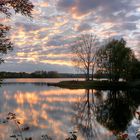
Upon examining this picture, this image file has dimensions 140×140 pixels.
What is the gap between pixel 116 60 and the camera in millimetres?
99500

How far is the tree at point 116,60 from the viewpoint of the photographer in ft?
324

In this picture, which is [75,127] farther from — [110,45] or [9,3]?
[110,45]

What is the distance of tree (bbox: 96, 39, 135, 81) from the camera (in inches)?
3883

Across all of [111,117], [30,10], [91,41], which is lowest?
[111,117]

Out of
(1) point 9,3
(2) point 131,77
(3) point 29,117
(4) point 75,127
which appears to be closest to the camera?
(1) point 9,3

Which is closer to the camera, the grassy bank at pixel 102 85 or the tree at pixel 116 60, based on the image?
the grassy bank at pixel 102 85

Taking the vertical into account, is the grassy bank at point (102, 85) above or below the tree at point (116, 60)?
below

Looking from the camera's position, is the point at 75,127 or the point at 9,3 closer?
the point at 9,3

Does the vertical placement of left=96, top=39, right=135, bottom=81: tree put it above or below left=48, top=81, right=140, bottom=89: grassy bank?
above

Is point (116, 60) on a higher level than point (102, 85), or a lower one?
higher

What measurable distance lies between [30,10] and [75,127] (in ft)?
50.3

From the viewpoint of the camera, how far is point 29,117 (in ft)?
102

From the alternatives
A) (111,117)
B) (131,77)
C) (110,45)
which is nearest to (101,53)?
(110,45)

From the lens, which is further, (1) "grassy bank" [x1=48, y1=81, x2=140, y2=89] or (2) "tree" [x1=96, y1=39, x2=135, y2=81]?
(2) "tree" [x1=96, y1=39, x2=135, y2=81]
